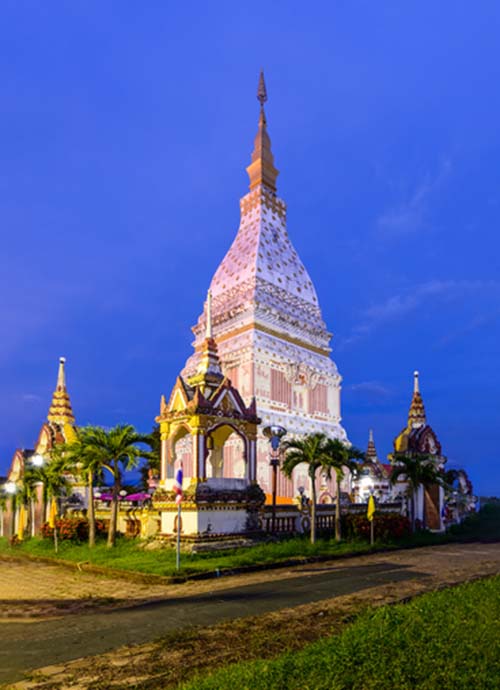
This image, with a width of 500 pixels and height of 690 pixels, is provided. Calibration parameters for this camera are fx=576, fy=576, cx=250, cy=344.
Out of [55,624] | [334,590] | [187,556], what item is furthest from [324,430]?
[55,624]

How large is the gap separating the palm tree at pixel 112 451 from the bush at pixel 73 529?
12.6 ft

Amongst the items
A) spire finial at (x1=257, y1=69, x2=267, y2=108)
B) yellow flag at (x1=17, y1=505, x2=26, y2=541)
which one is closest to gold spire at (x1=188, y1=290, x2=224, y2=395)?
yellow flag at (x1=17, y1=505, x2=26, y2=541)

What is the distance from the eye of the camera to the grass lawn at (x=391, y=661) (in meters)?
5.72

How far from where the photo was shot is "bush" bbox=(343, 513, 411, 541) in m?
24.2

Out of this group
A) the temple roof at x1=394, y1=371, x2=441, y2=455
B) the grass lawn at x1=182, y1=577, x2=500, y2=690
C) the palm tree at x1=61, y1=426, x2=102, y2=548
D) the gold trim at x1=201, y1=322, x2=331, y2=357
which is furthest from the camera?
the gold trim at x1=201, y1=322, x2=331, y2=357

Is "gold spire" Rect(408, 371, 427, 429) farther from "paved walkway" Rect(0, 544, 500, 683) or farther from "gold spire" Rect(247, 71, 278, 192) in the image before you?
"gold spire" Rect(247, 71, 278, 192)

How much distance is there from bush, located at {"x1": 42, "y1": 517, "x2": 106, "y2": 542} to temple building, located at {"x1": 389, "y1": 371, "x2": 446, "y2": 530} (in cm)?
1559

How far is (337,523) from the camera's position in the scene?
23.2m

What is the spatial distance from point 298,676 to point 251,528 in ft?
51.9

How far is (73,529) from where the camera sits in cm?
2402

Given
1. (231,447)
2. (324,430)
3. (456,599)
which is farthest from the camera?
(324,430)

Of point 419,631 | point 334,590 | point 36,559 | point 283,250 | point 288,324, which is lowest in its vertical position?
point 36,559

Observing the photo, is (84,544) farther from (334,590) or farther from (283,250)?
(283,250)

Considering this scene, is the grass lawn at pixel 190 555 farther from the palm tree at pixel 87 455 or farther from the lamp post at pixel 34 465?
the lamp post at pixel 34 465
